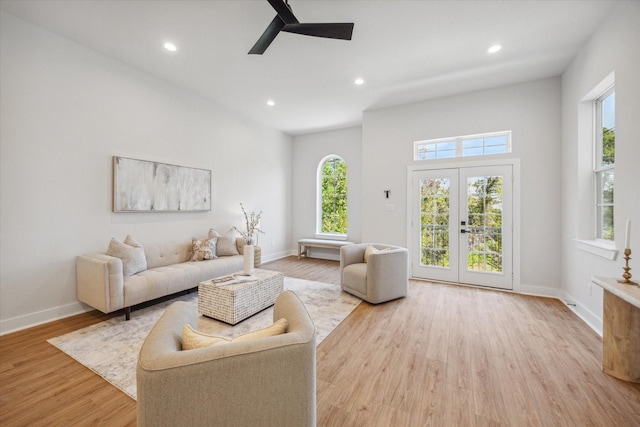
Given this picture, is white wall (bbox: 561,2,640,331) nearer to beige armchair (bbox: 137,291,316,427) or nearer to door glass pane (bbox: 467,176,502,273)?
door glass pane (bbox: 467,176,502,273)

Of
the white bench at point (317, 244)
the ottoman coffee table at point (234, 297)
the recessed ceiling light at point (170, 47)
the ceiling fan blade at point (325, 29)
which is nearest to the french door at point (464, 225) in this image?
the white bench at point (317, 244)

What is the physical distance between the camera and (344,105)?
4.90 m

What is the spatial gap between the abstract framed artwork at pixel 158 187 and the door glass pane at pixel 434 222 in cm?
395

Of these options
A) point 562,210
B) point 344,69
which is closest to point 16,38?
point 344,69

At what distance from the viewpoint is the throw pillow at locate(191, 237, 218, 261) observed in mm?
3994

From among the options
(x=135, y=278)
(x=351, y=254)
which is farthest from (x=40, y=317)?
(x=351, y=254)

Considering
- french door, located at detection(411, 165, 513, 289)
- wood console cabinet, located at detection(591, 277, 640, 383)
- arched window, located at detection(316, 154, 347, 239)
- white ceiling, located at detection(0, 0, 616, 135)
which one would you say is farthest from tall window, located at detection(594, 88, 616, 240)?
arched window, located at detection(316, 154, 347, 239)

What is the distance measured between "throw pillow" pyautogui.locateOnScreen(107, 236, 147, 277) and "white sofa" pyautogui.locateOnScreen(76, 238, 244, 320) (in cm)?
7

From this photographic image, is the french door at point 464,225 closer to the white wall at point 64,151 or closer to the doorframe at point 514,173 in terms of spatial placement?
the doorframe at point 514,173

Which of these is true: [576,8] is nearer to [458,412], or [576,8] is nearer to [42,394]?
[458,412]

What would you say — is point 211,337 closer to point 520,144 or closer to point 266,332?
point 266,332

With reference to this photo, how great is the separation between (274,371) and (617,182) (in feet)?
11.4

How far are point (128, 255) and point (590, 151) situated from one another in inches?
228

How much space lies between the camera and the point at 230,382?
96 cm
